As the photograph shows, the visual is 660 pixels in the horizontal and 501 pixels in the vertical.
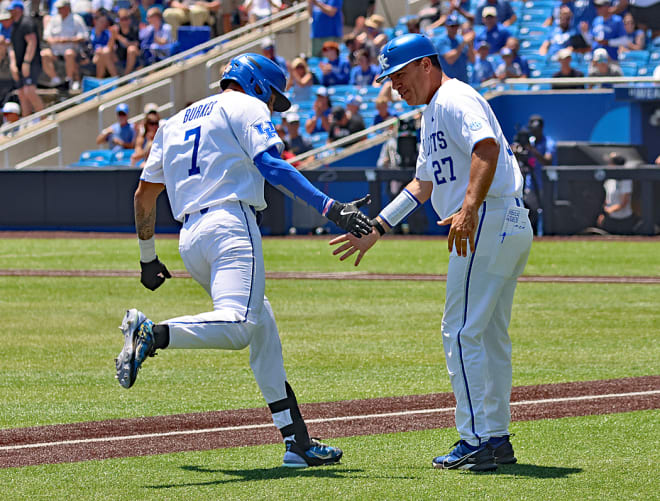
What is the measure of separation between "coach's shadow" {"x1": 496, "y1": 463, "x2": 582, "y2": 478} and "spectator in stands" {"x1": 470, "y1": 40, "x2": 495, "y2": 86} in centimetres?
1846

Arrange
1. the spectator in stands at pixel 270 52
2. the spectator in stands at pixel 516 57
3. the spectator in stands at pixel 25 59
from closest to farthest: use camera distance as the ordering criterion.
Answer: the spectator in stands at pixel 516 57
the spectator in stands at pixel 270 52
the spectator in stands at pixel 25 59

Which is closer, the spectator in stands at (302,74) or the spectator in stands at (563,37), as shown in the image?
the spectator in stands at (563,37)

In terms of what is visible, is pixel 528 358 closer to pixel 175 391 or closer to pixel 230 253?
pixel 175 391

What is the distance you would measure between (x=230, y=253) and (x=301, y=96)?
20411 mm

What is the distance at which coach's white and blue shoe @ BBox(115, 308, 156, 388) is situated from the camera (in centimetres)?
562

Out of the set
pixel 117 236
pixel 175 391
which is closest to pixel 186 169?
pixel 175 391

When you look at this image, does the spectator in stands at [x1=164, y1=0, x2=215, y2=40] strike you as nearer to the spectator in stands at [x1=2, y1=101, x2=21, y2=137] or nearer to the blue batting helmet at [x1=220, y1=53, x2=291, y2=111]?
the spectator in stands at [x1=2, y1=101, x2=21, y2=137]

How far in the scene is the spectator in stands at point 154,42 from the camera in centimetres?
2862

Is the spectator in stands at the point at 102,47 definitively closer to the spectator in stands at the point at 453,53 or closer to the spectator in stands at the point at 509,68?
the spectator in stands at the point at 453,53

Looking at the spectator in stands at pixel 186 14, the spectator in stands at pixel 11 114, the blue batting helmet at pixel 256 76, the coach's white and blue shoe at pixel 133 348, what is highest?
the blue batting helmet at pixel 256 76

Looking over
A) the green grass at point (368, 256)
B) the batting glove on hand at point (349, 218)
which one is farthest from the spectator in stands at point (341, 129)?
the batting glove on hand at point (349, 218)

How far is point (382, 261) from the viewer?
18406 mm

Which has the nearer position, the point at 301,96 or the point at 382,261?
the point at 382,261

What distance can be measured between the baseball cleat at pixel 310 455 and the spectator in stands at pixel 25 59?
71.7 ft
